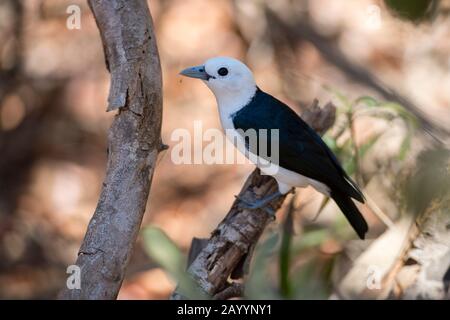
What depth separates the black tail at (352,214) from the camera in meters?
2.97

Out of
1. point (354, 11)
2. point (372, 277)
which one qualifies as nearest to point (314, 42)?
point (354, 11)

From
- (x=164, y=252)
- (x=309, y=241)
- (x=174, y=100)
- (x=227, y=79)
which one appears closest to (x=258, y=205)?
(x=309, y=241)

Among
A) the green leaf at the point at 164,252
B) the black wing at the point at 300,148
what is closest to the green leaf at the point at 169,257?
the green leaf at the point at 164,252

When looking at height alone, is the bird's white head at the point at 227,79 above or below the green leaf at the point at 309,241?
above

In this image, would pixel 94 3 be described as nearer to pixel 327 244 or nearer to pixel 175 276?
pixel 175 276

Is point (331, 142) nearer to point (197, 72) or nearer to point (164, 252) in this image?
point (197, 72)

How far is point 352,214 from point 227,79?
0.81m

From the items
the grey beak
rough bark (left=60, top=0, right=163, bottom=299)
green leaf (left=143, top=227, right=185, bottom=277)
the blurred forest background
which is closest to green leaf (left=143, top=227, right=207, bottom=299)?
green leaf (left=143, top=227, right=185, bottom=277)

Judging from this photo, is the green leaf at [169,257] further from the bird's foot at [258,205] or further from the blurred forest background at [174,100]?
the blurred forest background at [174,100]

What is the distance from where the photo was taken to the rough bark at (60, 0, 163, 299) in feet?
7.51

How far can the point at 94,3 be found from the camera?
255 cm

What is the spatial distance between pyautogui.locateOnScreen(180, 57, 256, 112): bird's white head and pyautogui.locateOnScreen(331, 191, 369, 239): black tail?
609 millimetres

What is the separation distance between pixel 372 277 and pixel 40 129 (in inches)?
107

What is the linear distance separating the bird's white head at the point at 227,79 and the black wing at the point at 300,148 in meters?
0.09
